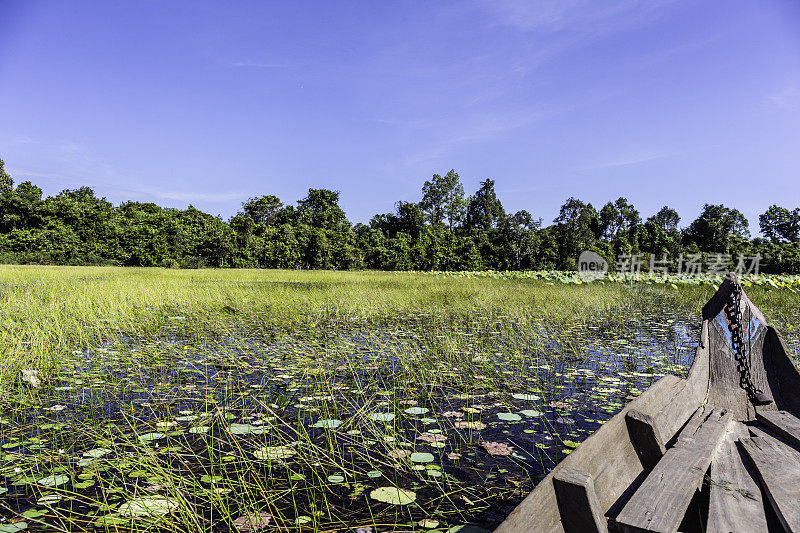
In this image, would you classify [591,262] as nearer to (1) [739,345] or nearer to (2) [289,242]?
(2) [289,242]

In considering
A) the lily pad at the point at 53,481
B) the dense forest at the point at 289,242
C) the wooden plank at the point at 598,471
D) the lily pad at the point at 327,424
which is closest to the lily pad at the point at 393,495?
the lily pad at the point at 327,424

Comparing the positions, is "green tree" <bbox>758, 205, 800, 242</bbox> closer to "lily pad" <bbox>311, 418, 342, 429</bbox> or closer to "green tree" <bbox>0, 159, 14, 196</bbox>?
"lily pad" <bbox>311, 418, 342, 429</bbox>

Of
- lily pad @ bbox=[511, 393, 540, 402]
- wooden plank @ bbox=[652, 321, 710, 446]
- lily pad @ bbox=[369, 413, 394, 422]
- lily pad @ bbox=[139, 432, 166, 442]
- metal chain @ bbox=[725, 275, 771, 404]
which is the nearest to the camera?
A: wooden plank @ bbox=[652, 321, 710, 446]

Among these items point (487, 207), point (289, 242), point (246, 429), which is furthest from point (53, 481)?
point (487, 207)

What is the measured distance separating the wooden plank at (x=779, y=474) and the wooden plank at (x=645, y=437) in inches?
15.1

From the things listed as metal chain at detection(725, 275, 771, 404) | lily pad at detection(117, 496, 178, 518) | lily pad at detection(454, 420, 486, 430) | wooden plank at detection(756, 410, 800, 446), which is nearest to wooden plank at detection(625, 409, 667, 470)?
wooden plank at detection(756, 410, 800, 446)

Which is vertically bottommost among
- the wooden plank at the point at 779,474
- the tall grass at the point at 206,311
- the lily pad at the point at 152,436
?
the lily pad at the point at 152,436

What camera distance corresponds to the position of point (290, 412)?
3137 mm

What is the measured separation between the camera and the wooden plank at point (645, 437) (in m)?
1.79

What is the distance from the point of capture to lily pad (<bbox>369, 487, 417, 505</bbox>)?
203 cm

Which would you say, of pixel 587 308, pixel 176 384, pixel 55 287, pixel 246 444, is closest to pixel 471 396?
pixel 246 444

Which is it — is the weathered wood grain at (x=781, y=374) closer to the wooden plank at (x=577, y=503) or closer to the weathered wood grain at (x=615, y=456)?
the weathered wood grain at (x=615, y=456)

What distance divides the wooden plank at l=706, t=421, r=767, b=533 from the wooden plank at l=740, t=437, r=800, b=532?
0.05 meters

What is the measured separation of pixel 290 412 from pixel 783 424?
3.24 meters
